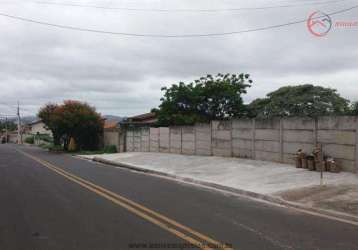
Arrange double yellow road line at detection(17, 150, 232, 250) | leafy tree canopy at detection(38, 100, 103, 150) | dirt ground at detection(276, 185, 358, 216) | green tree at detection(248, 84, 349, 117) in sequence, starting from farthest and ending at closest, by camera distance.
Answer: leafy tree canopy at detection(38, 100, 103, 150), green tree at detection(248, 84, 349, 117), dirt ground at detection(276, 185, 358, 216), double yellow road line at detection(17, 150, 232, 250)

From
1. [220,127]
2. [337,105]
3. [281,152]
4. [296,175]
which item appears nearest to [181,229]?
[296,175]

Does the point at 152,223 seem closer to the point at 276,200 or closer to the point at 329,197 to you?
the point at 276,200

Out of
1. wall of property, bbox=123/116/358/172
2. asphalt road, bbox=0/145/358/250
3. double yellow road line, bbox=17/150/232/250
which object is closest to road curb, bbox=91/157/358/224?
asphalt road, bbox=0/145/358/250

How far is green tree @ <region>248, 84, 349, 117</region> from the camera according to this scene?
44438 millimetres

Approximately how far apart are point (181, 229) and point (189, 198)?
4719 millimetres

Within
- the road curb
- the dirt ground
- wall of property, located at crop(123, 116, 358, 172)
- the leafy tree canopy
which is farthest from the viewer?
the leafy tree canopy

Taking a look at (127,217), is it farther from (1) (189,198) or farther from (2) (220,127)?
(2) (220,127)

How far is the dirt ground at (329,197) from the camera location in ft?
38.0

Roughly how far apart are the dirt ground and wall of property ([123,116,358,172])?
3324 mm

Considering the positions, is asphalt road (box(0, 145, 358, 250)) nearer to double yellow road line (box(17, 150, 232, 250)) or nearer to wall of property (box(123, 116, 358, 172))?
double yellow road line (box(17, 150, 232, 250))

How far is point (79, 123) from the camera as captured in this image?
53.8m

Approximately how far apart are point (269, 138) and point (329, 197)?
9.81 meters

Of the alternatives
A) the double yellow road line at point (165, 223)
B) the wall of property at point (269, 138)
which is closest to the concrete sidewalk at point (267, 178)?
the wall of property at point (269, 138)

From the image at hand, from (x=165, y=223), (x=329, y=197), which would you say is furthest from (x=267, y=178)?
(x=165, y=223)
